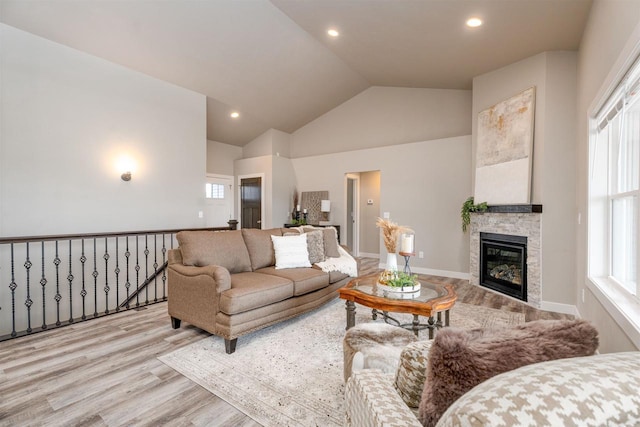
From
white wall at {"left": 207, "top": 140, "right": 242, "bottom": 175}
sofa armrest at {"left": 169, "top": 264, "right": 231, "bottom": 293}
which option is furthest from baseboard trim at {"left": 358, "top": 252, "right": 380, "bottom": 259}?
sofa armrest at {"left": 169, "top": 264, "right": 231, "bottom": 293}

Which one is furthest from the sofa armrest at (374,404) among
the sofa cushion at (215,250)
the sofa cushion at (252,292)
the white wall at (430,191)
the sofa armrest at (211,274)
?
the white wall at (430,191)

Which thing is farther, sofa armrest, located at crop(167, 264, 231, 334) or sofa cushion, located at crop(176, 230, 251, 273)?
sofa cushion, located at crop(176, 230, 251, 273)

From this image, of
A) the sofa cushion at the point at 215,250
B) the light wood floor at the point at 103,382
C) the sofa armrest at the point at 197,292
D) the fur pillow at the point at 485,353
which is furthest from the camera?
the sofa cushion at the point at 215,250

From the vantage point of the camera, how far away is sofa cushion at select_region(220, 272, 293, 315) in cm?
254

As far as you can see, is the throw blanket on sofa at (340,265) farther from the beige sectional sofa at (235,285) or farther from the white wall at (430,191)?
the white wall at (430,191)

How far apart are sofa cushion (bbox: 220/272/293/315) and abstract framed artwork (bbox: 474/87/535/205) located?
3273 millimetres

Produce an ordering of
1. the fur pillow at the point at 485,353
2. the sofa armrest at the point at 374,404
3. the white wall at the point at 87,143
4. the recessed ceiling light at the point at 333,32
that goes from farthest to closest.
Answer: the recessed ceiling light at the point at 333,32 → the white wall at the point at 87,143 → the sofa armrest at the point at 374,404 → the fur pillow at the point at 485,353

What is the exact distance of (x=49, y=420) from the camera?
5.74 feet

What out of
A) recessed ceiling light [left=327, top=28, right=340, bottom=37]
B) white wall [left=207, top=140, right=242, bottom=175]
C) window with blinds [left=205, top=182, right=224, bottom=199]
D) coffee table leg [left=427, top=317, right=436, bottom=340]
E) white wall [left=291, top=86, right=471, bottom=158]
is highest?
recessed ceiling light [left=327, top=28, right=340, bottom=37]

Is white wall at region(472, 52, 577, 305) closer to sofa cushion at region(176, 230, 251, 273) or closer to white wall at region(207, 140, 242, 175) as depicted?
sofa cushion at region(176, 230, 251, 273)

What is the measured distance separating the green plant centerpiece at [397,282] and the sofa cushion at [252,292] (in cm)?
93

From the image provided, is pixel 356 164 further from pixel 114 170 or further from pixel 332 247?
pixel 114 170

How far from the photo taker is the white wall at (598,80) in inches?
72.0

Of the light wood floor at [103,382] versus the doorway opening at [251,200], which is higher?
the doorway opening at [251,200]
